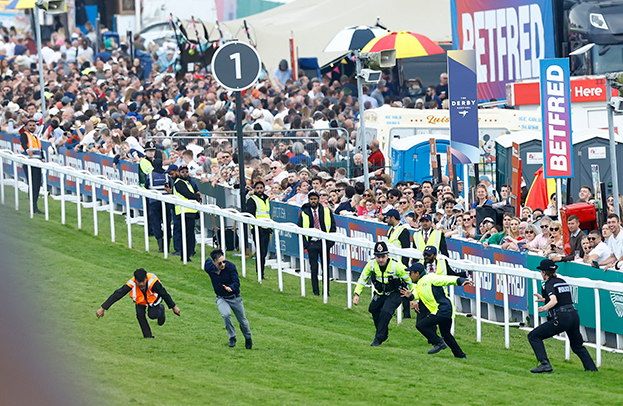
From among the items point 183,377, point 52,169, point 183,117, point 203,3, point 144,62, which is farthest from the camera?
point 203,3

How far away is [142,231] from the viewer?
17.9 m

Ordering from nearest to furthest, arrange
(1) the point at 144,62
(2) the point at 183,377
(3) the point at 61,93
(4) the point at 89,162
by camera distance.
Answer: (2) the point at 183,377 < (4) the point at 89,162 < (3) the point at 61,93 < (1) the point at 144,62

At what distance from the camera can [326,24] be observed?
33031 millimetres

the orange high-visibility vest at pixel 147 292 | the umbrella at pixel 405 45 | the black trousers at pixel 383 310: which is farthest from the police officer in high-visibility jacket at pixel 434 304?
the umbrella at pixel 405 45

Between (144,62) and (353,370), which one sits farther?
(144,62)

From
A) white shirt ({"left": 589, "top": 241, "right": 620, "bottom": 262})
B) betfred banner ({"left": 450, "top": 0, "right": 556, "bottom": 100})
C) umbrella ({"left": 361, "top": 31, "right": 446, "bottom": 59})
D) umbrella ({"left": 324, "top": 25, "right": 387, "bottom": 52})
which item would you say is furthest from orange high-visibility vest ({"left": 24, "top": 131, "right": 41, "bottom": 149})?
betfred banner ({"left": 450, "top": 0, "right": 556, "bottom": 100})

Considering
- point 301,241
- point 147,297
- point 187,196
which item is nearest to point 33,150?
point 187,196

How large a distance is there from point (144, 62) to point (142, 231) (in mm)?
17462

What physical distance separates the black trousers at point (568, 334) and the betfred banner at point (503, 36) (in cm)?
1767

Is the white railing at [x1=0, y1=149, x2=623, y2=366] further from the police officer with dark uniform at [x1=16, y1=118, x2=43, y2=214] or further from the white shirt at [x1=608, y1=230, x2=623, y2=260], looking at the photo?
the white shirt at [x1=608, y1=230, x2=623, y2=260]

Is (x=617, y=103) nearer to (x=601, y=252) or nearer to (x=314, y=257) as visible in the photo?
(x=601, y=252)

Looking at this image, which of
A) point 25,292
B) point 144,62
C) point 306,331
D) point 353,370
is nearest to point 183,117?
point 144,62

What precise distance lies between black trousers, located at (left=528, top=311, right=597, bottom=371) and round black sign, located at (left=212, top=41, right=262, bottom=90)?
229 inches

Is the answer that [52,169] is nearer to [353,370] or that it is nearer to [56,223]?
[56,223]
